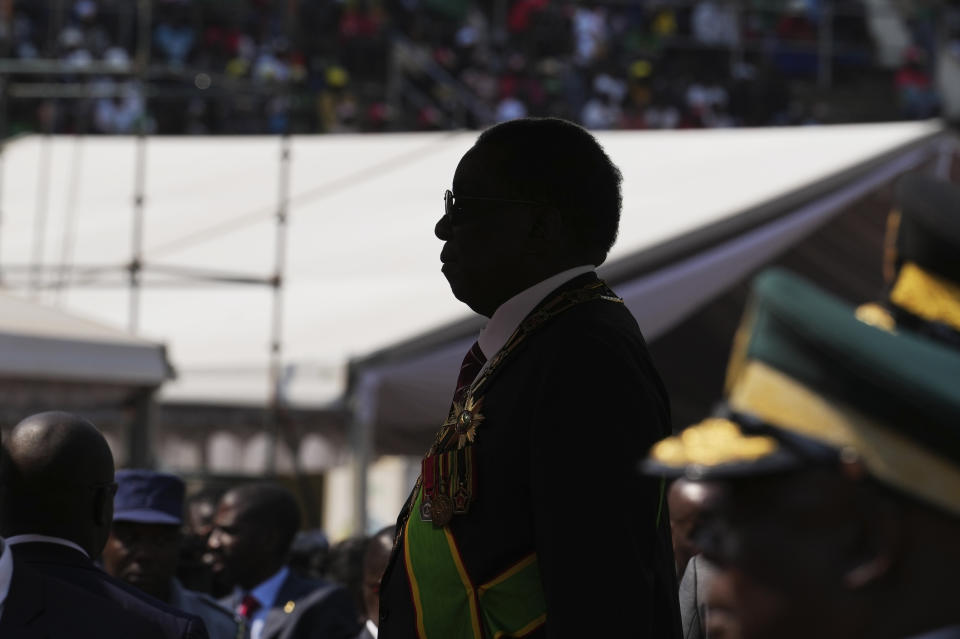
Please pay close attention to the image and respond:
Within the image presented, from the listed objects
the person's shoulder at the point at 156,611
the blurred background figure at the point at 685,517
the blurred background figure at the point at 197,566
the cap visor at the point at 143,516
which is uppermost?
the person's shoulder at the point at 156,611

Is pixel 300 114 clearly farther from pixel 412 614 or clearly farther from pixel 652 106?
pixel 412 614

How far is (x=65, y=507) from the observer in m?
2.94

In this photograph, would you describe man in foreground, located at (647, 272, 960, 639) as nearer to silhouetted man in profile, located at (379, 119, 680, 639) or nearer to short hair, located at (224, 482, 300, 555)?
silhouetted man in profile, located at (379, 119, 680, 639)

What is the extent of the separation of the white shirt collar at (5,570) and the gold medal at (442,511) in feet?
2.07

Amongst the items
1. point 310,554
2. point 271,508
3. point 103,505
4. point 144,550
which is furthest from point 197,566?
point 103,505

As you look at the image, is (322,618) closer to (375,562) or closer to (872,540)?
(375,562)

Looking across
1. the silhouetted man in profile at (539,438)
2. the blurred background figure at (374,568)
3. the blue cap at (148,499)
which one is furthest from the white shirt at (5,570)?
the blurred background figure at (374,568)

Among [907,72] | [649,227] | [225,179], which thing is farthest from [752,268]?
[907,72]

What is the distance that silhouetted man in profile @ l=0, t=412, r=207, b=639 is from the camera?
286 cm

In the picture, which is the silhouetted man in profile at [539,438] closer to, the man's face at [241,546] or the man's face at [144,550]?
the man's face at [144,550]

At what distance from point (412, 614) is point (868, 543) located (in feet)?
3.97

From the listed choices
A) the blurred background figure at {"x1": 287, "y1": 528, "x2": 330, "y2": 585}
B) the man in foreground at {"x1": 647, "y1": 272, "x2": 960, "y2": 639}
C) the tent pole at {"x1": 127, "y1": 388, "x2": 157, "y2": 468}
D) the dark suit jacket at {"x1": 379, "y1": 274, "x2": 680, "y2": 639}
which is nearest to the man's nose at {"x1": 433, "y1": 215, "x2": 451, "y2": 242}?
the dark suit jacket at {"x1": 379, "y1": 274, "x2": 680, "y2": 639}

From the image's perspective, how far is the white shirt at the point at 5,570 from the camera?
2664 mm

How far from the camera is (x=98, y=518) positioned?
9.82 ft
